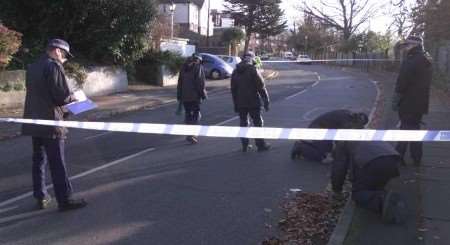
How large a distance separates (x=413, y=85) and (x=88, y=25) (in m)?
15.7

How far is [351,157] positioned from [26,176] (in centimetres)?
458

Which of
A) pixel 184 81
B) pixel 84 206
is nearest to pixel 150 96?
pixel 184 81

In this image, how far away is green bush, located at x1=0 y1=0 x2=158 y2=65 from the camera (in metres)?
20.3

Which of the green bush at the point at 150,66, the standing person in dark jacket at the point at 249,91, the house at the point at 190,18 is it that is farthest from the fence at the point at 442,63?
the house at the point at 190,18

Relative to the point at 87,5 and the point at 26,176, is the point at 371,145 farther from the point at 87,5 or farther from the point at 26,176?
the point at 87,5

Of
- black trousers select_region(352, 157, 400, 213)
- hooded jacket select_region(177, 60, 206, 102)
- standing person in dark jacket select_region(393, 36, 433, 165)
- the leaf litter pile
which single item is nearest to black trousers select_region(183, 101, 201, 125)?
hooded jacket select_region(177, 60, 206, 102)

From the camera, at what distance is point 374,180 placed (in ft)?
21.2

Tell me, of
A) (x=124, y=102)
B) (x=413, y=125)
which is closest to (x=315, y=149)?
(x=413, y=125)

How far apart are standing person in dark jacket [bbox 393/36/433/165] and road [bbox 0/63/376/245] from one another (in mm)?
1462

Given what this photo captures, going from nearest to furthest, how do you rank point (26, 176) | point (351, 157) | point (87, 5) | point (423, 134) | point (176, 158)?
1. point (423, 134)
2. point (351, 157)
3. point (26, 176)
4. point (176, 158)
5. point (87, 5)

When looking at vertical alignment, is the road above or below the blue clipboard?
below

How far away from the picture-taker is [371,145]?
6621 millimetres

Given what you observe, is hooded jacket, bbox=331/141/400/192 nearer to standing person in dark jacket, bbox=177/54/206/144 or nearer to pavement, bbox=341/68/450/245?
pavement, bbox=341/68/450/245

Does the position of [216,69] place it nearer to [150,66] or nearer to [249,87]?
[150,66]
